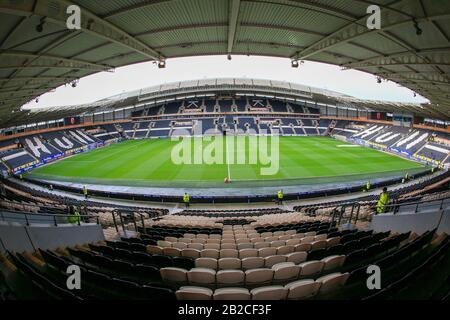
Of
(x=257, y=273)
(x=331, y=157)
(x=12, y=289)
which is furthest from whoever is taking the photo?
(x=331, y=157)

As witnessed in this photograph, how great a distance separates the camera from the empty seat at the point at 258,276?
4328 mm

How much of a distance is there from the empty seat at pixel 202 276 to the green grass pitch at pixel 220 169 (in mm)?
19500

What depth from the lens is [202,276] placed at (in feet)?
14.4

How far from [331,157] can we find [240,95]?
4462 centimetres

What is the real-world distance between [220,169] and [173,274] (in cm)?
2487

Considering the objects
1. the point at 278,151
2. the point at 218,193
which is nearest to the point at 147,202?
the point at 218,193

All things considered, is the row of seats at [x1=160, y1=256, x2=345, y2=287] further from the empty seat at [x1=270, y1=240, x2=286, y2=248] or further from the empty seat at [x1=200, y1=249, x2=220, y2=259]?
the empty seat at [x1=270, y1=240, x2=286, y2=248]

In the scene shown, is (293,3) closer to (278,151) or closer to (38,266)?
(38,266)

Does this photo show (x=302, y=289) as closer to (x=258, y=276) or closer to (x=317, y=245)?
(x=258, y=276)

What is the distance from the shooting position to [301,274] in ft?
15.2

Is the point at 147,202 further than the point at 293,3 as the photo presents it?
Yes

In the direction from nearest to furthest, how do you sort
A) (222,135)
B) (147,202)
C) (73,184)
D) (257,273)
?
(257,273) < (147,202) < (73,184) < (222,135)

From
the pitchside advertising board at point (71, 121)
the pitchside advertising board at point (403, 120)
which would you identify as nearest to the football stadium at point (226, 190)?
the pitchside advertising board at point (403, 120)

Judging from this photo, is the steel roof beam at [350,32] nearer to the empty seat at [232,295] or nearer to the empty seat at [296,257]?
the empty seat at [296,257]
